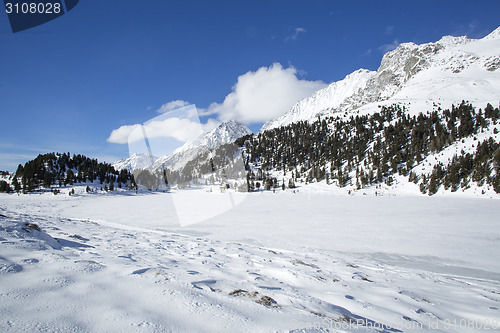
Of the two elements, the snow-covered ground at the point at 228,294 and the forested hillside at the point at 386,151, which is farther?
the forested hillside at the point at 386,151

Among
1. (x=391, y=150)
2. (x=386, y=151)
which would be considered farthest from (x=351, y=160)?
(x=391, y=150)

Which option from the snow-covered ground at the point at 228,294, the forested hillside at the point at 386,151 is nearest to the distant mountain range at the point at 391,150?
the forested hillside at the point at 386,151

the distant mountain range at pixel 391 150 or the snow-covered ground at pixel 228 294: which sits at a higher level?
the distant mountain range at pixel 391 150

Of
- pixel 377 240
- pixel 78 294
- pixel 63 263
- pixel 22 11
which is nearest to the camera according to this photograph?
pixel 78 294

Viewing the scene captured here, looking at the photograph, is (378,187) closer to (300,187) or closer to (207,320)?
(300,187)

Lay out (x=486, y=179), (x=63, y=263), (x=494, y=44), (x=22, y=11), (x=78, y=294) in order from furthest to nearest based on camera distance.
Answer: (x=494, y=44)
(x=486, y=179)
(x=22, y=11)
(x=63, y=263)
(x=78, y=294)

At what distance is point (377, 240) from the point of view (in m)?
11.4

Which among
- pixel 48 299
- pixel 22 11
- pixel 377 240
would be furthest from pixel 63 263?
pixel 377 240

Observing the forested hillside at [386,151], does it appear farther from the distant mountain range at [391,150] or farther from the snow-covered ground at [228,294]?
the snow-covered ground at [228,294]

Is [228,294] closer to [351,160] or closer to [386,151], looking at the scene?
[386,151]

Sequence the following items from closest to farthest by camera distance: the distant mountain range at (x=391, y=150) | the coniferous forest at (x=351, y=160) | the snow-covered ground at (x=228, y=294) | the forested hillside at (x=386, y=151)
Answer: the snow-covered ground at (x=228, y=294) < the forested hillside at (x=386, y=151) < the distant mountain range at (x=391, y=150) < the coniferous forest at (x=351, y=160)

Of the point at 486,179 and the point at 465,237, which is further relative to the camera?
the point at 486,179

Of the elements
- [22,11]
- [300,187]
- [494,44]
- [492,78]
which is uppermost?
[494,44]

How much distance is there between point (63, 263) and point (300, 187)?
71912 mm
